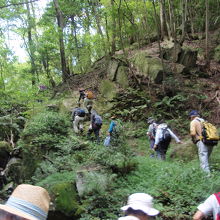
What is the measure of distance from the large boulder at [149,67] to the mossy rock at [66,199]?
32.4 feet

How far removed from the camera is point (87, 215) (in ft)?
17.9

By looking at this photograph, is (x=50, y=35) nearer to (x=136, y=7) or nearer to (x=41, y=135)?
(x=136, y=7)

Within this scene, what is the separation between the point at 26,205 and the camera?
1712mm

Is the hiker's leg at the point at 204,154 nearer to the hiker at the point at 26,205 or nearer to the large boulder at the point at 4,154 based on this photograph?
the hiker at the point at 26,205

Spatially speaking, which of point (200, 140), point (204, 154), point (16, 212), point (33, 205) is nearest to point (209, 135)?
point (200, 140)

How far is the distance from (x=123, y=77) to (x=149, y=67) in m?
1.75

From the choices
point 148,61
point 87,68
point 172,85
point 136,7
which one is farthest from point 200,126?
point 87,68

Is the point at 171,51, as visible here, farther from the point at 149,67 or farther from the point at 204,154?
the point at 204,154

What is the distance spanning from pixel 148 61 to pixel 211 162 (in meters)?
8.62

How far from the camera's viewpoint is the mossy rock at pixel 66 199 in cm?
577

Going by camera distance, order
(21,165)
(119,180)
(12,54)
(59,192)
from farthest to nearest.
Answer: (12,54) < (21,165) < (119,180) < (59,192)

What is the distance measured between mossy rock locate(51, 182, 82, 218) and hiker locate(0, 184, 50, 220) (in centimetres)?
422

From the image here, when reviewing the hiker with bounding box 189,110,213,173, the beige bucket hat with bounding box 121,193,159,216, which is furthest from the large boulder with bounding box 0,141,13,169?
the beige bucket hat with bounding box 121,193,159,216

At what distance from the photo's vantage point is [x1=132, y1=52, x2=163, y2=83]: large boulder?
1475 centimetres
